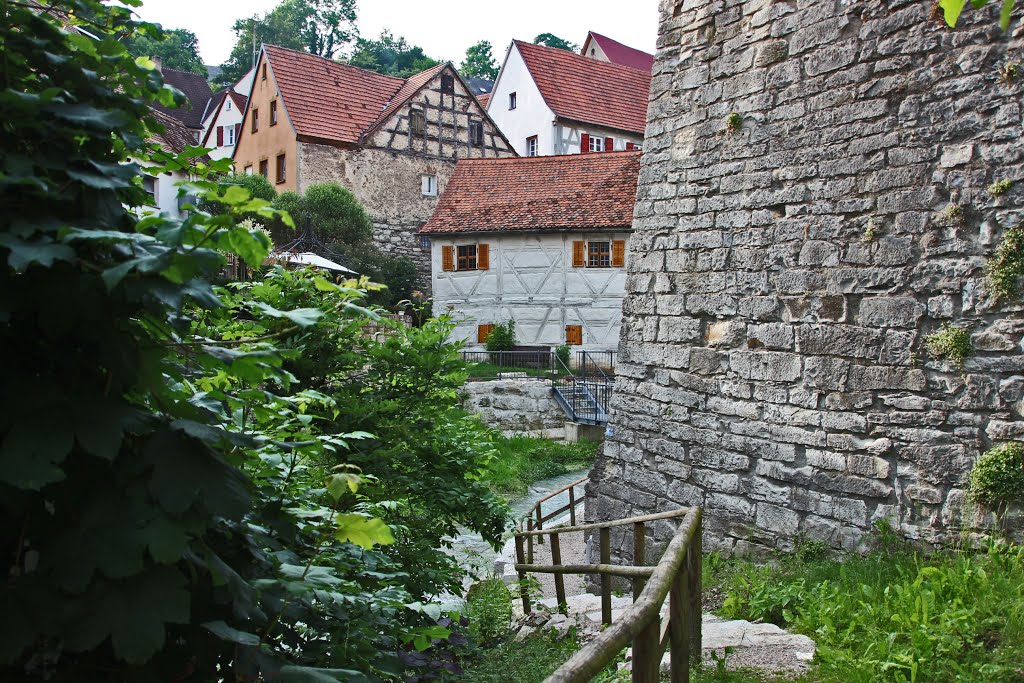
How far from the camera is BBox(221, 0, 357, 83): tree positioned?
162 feet

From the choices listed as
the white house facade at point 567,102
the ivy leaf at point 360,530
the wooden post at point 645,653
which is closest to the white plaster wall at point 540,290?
the white house facade at point 567,102

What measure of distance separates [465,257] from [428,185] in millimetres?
5421

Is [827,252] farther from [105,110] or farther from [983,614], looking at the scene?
[105,110]

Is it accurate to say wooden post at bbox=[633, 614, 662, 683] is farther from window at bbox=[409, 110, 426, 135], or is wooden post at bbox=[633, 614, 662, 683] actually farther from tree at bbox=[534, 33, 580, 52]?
tree at bbox=[534, 33, 580, 52]

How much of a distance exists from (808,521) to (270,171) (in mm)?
24283

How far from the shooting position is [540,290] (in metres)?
21.8

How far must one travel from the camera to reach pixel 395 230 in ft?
87.9

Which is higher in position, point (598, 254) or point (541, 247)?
point (541, 247)

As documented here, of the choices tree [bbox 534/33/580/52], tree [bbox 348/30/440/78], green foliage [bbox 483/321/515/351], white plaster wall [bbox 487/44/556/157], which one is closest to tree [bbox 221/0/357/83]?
tree [bbox 348/30/440/78]

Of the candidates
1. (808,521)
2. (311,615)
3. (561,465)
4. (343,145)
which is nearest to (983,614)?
(808,521)

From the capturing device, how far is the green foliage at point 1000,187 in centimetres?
424

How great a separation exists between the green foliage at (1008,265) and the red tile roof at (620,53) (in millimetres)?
35769

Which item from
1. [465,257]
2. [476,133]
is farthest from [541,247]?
[476,133]

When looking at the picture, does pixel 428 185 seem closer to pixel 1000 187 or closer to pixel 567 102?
pixel 567 102
